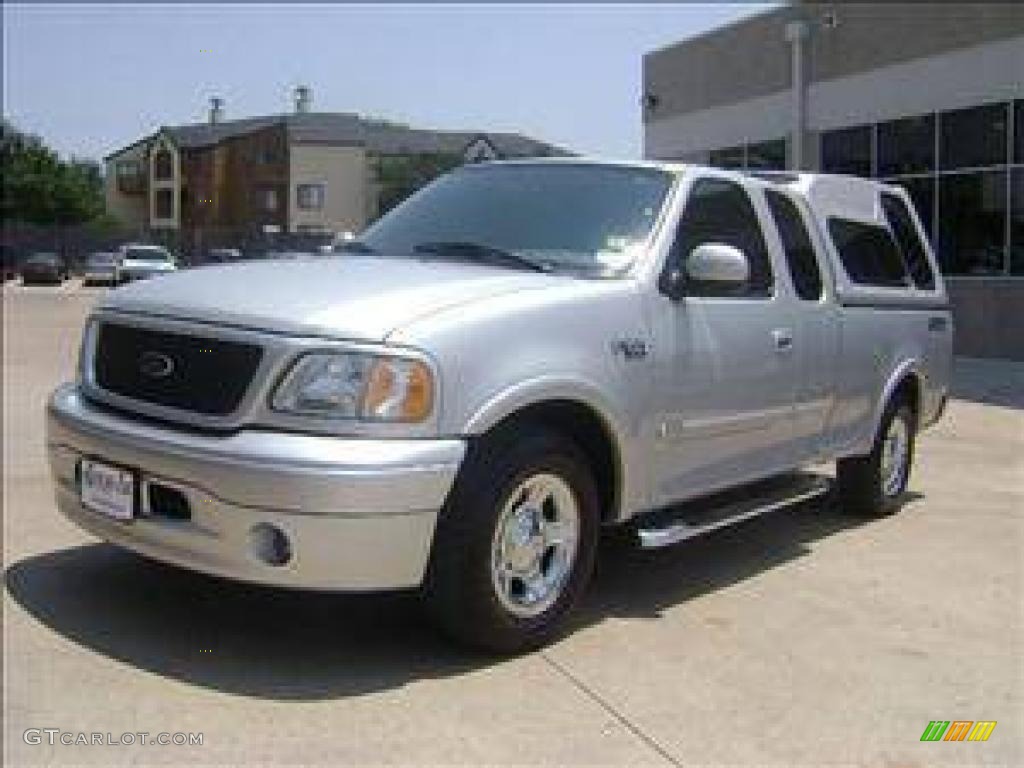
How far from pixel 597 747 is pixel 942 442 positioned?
7559 mm

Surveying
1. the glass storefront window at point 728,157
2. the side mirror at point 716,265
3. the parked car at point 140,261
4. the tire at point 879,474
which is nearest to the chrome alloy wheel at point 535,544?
the side mirror at point 716,265

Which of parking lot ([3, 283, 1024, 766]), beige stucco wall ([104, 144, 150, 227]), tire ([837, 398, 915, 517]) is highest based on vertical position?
beige stucco wall ([104, 144, 150, 227])

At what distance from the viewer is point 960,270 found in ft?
68.2

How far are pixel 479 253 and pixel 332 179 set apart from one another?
A: 304 feet

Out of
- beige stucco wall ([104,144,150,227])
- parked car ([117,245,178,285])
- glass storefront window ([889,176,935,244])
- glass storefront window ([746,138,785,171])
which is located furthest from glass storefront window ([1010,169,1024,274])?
beige stucco wall ([104,144,150,227])

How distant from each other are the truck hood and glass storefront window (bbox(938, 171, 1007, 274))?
15572 millimetres

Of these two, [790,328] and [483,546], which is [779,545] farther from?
[483,546]

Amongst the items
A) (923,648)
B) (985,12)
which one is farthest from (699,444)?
(985,12)

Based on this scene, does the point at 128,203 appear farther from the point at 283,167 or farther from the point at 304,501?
the point at 304,501

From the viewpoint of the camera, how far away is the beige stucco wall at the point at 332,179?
9588 centimetres

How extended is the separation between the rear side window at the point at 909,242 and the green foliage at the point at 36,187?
79.8m

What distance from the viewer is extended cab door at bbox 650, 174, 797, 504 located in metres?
5.84

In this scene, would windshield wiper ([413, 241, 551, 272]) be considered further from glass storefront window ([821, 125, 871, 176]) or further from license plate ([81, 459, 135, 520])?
glass storefront window ([821, 125, 871, 176])

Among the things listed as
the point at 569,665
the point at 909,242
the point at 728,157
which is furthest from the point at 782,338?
the point at 728,157
